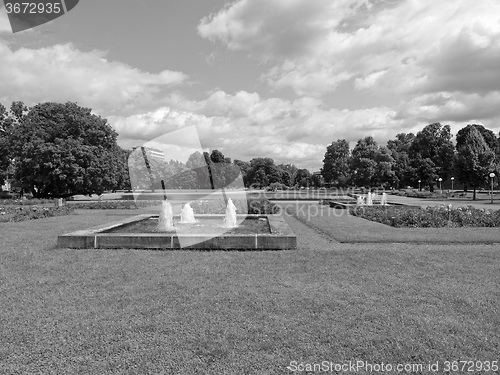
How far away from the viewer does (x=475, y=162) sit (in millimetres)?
38375

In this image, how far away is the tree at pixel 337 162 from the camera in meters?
69.1

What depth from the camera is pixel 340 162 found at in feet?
228

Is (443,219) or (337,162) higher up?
(337,162)

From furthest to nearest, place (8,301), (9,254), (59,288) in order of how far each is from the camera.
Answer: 1. (9,254)
2. (59,288)
3. (8,301)

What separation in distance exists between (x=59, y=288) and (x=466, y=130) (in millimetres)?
72570

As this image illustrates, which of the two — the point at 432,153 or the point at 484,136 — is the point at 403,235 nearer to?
the point at 432,153

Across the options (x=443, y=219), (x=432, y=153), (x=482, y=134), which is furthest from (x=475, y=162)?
(x=482, y=134)

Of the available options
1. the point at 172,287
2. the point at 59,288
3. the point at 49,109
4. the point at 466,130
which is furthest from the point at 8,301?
the point at 466,130

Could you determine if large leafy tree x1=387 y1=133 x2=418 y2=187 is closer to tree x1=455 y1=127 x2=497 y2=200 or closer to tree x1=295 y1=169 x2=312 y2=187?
tree x1=455 y1=127 x2=497 y2=200

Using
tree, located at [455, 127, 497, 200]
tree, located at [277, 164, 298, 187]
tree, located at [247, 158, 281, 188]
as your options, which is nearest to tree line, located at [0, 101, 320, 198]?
tree, located at [455, 127, 497, 200]

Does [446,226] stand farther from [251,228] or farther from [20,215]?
[20,215]

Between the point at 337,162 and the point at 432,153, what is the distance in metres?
16.4

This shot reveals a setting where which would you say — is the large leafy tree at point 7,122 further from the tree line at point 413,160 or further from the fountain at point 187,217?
the tree line at point 413,160

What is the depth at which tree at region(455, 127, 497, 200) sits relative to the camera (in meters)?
38.4
